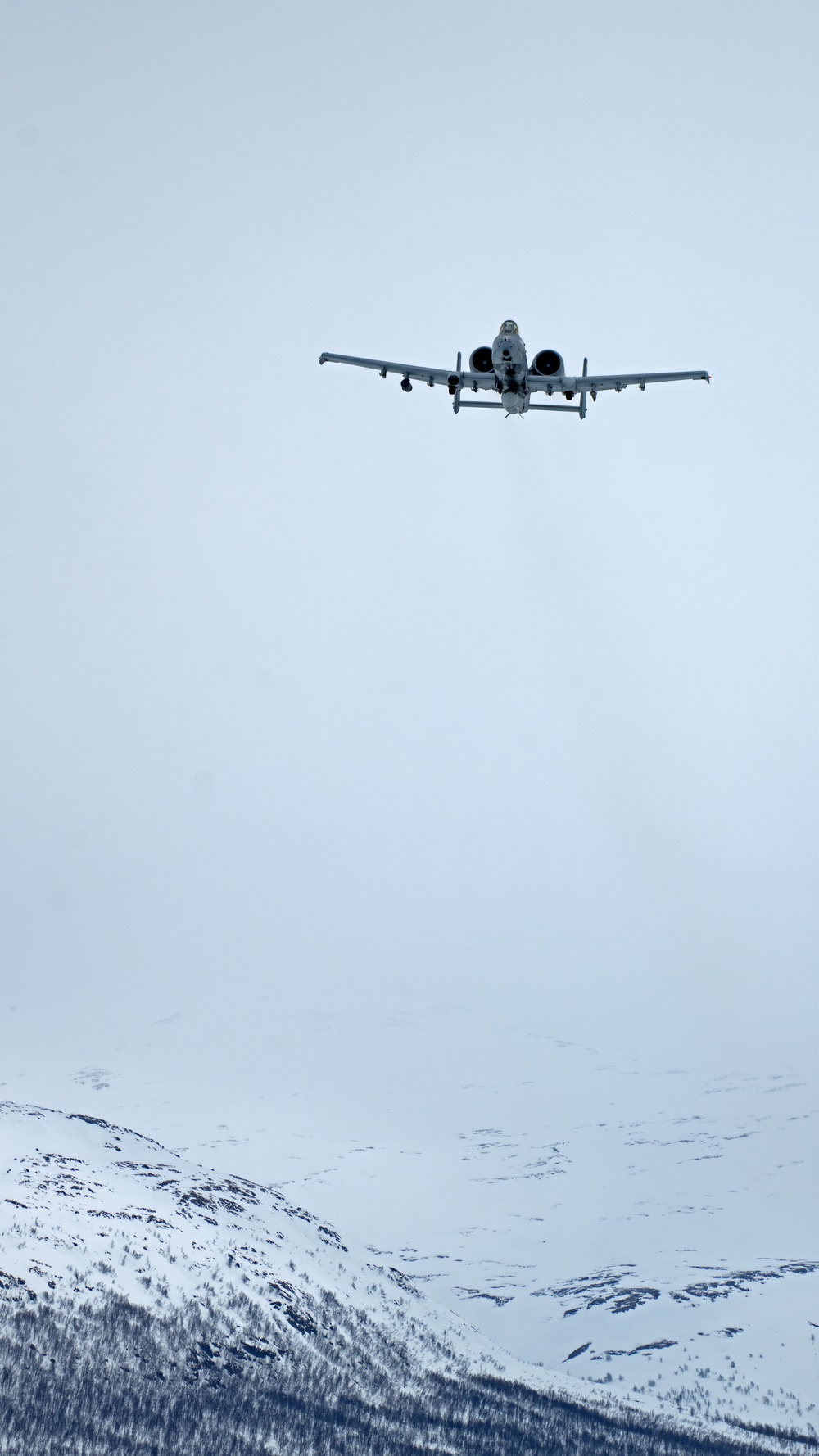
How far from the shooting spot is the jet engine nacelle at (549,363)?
226ft

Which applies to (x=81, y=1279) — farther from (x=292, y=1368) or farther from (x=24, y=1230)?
(x=292, y=1368)

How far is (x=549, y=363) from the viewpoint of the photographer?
69.1 metres

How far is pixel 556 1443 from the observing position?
189125mm

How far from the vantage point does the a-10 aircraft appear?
6794 centimetres

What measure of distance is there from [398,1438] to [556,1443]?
30.8 m

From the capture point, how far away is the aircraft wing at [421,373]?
69.8 metres

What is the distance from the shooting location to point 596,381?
7175 cm

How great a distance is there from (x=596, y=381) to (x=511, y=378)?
6100mm

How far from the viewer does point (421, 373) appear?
236ft

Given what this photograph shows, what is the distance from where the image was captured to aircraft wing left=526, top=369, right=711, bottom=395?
69.8 metres

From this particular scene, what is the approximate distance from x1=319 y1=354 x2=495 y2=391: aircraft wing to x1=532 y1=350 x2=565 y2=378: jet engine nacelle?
103 inches

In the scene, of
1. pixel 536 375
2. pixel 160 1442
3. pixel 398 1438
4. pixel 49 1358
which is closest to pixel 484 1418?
pixel 398 1438

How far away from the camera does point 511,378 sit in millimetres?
68750

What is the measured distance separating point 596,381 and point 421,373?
33.9ft
